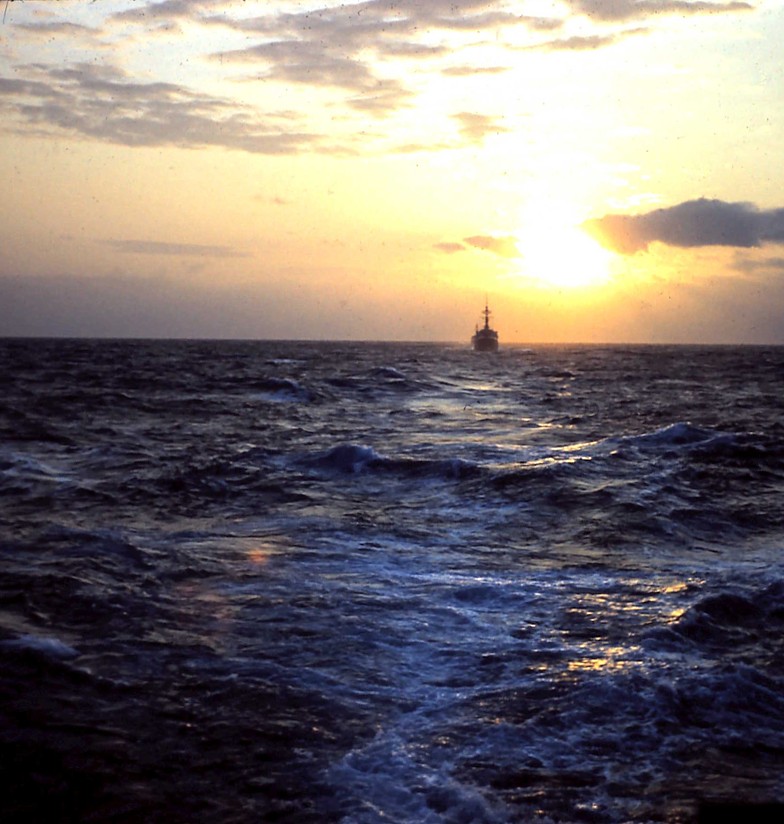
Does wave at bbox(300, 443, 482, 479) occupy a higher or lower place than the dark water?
higher

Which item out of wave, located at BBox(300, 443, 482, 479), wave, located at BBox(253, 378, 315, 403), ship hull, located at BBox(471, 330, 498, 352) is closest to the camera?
wave, located at BBox(300, 443, 482, 479)

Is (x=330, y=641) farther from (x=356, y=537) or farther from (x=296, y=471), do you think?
(x=296, y=471)

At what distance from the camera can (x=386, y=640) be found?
7.59m

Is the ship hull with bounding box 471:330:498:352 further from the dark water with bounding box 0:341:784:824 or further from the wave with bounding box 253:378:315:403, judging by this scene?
the dark water with bounding box 0:341:784:824

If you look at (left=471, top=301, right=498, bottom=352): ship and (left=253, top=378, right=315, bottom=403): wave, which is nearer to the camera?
(left=253, top=378, right=315, bottom=403): wave

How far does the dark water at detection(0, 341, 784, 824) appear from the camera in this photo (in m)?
5.00

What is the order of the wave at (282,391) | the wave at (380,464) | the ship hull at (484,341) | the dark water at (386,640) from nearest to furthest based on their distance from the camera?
the dark water at (386,640) → the wave at (380,464) → the wave at (282,391) → the ship hull at (484,341)

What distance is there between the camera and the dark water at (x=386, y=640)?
5000 mm

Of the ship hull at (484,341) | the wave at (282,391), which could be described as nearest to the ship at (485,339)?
the ship hull at (484,341)

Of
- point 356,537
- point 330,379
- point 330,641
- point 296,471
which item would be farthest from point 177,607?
point 330,379

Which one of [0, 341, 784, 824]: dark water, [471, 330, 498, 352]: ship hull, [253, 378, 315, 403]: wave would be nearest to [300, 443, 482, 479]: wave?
[0, 341, 784, 824]: dark water

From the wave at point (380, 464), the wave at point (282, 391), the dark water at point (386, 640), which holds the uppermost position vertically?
the wave at point (282, 391)

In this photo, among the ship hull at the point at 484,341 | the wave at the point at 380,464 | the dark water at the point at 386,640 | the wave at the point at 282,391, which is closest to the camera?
the dark water at the point at 386,640

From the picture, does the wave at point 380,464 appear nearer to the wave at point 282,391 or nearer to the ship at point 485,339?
the wave at point 282,391
